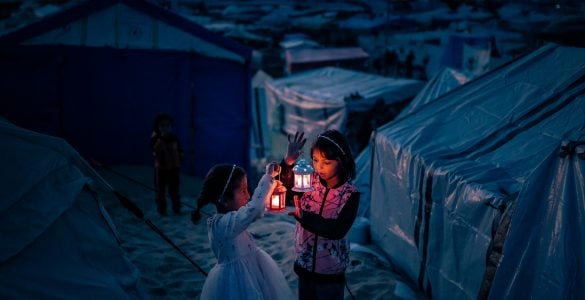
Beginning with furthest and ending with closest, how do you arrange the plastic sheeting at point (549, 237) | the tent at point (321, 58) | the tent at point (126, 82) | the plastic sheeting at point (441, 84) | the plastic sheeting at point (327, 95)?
the tent at point (321, 58) → the plastic sheeting at point (327, 95) → the plastic sheeting at point (441, 84) → the tent at point (126, 82) → the plastic sheeting at point (549, 237)

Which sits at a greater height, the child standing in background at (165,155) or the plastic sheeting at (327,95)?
the plastic sheeting at (327,95)

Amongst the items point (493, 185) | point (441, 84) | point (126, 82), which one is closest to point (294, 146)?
point (493, 185)

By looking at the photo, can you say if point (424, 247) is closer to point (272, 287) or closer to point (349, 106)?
point (272, 287)

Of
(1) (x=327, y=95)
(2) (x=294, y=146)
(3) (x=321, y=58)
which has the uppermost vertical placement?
→ (3) (x=321, y=58)

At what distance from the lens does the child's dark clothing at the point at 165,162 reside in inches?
286

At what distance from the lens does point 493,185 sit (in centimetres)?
405

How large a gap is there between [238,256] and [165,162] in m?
4.64

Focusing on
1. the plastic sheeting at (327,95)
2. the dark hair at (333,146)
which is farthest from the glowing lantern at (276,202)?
the plastic sheeting at (327,95)

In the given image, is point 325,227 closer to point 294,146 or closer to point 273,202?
point 273,202

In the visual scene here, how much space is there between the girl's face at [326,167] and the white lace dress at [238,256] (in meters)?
0.31

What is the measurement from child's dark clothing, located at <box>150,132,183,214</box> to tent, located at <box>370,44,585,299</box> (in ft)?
9.86

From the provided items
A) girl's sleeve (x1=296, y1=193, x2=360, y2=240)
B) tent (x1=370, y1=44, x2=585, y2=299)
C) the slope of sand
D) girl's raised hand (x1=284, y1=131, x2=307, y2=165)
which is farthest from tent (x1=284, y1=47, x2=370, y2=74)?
girl's sleeve (x1=296, y1=193, x2=360, y2=240)

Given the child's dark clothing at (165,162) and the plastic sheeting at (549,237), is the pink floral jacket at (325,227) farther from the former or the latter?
the child's dark clothing at (165,162)

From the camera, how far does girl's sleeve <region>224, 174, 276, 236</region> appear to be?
282 centimetres
